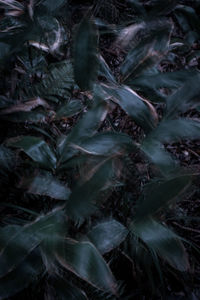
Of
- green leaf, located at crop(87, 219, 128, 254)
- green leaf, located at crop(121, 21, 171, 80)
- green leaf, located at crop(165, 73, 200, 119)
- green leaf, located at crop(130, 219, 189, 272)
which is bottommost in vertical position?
green leaf, located at crop(87, 219, 128, 254)

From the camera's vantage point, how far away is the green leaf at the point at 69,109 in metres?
0.90

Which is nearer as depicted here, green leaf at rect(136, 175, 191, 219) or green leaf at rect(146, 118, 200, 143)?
green leaf at rect(136, 175, 191, 219)

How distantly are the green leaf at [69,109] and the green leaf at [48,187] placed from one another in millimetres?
231

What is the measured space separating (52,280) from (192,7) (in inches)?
53.8

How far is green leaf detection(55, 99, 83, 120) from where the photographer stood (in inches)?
35.3

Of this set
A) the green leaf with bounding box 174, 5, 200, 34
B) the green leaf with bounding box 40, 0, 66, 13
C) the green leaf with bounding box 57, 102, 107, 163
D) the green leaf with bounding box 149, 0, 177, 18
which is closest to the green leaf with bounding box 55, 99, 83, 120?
the green leaf with bounding box 57, 102, 107, 163

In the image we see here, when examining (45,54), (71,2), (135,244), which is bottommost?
(135,244)

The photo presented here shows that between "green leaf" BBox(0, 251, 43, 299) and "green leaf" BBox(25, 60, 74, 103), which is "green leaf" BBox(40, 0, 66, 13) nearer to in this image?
"green leaf" BBox(25, 60, 74, 103)

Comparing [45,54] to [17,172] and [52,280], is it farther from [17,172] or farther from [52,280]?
[52,280]

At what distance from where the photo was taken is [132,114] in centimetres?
79

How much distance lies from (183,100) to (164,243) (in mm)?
379

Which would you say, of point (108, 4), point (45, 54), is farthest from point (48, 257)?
point (108, 4)

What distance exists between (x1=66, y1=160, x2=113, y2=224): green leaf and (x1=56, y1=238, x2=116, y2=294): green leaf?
6 centimetres

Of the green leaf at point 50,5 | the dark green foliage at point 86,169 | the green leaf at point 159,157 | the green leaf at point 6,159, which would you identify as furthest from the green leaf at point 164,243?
the green leaf at point 50,5
